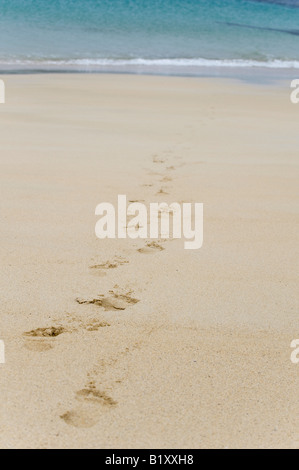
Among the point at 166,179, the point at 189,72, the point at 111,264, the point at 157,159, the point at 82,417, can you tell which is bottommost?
the point at 82,417

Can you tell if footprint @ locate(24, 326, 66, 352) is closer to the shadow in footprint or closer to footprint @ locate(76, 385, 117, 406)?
footprint @ locate(76, 385, 117, 406)

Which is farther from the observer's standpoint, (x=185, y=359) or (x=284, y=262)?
(x=284, y=262)

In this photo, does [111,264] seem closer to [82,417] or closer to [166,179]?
[82,417]

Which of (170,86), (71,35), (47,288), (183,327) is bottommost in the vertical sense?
(183,327)

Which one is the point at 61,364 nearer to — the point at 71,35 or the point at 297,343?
the point at 297,343

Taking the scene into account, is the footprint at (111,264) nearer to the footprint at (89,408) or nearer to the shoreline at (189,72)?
the footprint at (89,408)

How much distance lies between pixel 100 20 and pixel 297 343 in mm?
18069

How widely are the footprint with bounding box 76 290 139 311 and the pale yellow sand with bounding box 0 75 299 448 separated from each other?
0.7 inches

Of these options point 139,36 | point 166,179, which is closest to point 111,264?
point 166,179

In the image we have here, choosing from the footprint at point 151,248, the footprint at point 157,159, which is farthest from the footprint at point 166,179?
the footprint at point 151,248

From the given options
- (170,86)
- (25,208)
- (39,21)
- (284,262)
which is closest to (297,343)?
(284,262)

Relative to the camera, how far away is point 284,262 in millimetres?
3016

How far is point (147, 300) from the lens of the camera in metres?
2.56

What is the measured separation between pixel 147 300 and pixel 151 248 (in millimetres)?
592
